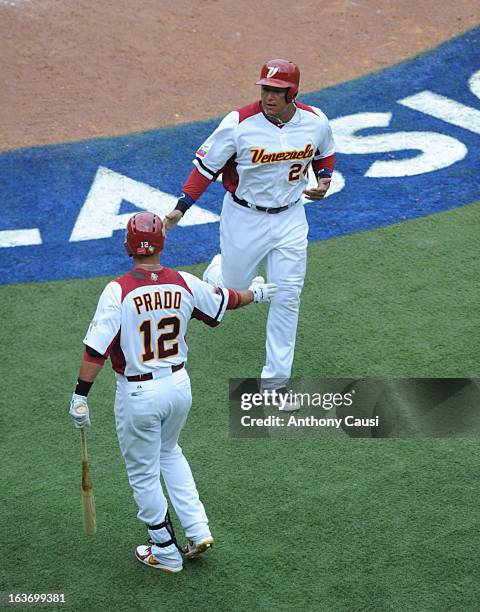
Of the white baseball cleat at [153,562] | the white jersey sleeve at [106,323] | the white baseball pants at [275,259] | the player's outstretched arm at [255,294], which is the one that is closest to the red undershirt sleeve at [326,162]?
the white baseball pants at [275,259]

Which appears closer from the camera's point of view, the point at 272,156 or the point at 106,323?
the point at 106,323

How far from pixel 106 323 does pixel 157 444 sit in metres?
0.68

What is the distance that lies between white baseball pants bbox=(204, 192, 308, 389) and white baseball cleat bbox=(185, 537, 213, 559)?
1.61 meters

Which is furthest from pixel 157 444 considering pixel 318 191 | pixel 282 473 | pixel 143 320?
pixel 318 191

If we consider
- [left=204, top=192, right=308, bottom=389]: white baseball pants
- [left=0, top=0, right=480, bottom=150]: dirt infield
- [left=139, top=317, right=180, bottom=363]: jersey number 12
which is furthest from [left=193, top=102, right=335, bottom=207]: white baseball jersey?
[left=0, top=0, right=480, bottom=150]: dirt infield

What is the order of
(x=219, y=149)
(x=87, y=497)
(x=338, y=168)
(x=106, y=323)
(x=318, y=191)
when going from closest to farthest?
1. (x=106, y=323)
2. (x=87, y=497)
3. (x=219, y=149)
4. (x=318, y=191)
5. (x=338, y=168)

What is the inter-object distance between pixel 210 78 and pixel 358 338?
4.89 metres

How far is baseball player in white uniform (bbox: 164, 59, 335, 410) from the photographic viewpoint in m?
5.98

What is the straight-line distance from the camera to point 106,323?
463 centimetres

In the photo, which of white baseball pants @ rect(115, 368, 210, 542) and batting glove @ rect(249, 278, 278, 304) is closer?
white baseball pants @ rect(115, 368, 210, 542)

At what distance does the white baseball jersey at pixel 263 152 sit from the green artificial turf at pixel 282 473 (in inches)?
50.2

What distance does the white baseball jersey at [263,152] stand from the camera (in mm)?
5984

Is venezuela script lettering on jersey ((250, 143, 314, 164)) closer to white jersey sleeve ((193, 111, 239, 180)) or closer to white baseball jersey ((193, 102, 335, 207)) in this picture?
white baseball jersey ((193, 102, 335, 207))

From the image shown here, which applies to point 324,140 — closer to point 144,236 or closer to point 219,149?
point 219,149
